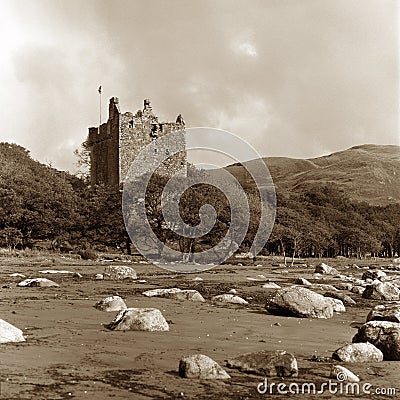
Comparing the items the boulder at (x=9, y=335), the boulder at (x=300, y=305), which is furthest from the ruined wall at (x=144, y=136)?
the boulder at (x=9, y=335)

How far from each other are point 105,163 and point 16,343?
69.5m

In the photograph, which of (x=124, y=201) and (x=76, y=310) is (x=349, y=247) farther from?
(x=76, y=310)

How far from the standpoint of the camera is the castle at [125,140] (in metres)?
73.7

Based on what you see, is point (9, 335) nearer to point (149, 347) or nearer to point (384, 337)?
point (149, 347)

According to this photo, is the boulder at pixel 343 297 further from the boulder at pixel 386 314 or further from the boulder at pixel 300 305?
the boulder at pixel 386 314

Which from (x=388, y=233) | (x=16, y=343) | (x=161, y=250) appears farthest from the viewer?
(x=388, y=233)

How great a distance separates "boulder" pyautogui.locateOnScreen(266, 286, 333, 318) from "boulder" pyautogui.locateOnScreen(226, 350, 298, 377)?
5.50 meters

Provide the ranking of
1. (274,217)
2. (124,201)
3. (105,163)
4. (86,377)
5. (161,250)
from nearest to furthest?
(86,377) < (161,250) < (124,201) < (274,217) < (105,163)

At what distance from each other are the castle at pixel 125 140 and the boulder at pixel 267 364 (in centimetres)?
6452

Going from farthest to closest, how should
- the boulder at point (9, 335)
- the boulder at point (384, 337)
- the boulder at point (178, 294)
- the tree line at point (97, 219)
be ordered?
1. the tree line at point (97, 219)
2. the boulder at point (178, 294)
3. the boulder at point (384, 337)
4. the boulder at point (9, 335)

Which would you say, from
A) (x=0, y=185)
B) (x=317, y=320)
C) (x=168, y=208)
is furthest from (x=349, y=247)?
(x=317, y=320)

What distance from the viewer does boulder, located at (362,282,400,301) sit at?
18.3 metres

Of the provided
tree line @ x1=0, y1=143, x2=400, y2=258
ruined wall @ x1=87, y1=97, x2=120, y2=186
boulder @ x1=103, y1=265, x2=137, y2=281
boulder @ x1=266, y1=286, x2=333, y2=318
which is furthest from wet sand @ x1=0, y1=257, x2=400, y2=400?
ruined wall @ x1=87, y1=97, x2=120, y2=186

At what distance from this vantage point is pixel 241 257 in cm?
5506
